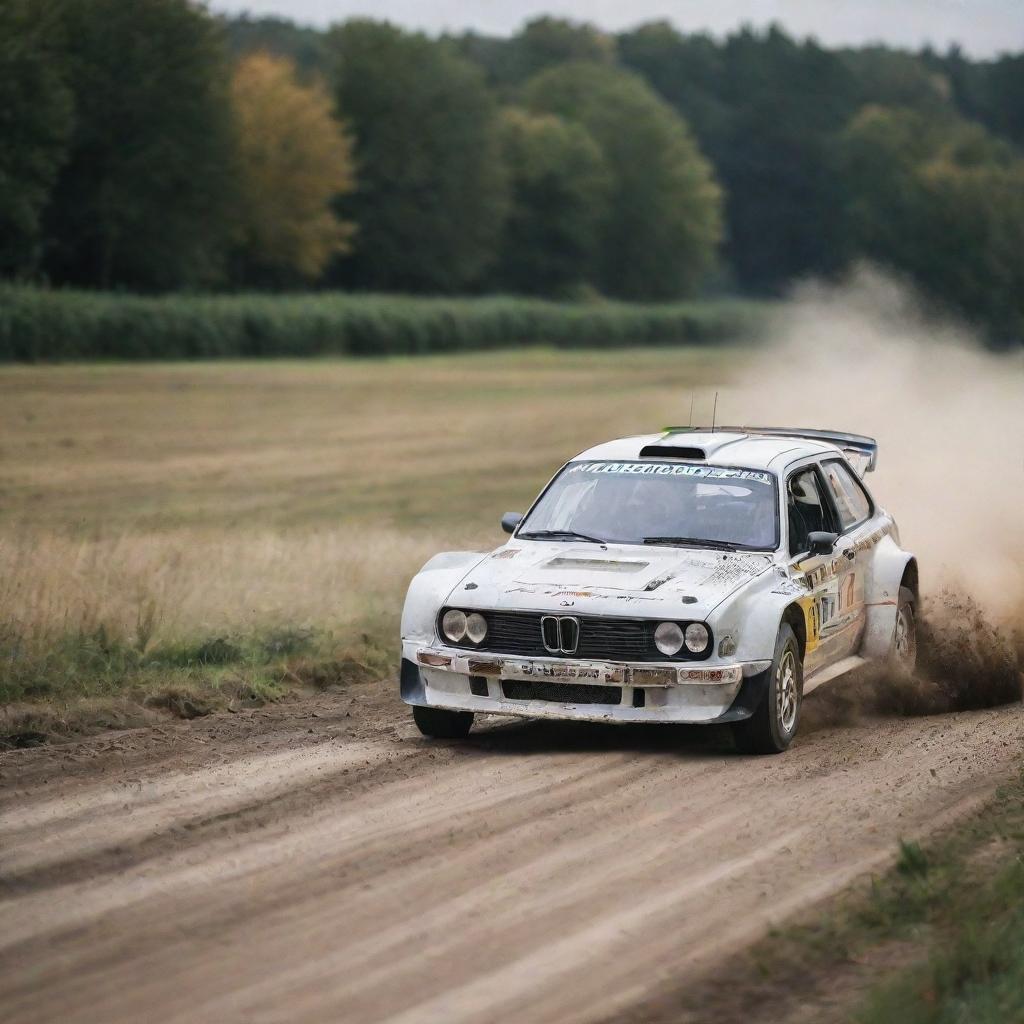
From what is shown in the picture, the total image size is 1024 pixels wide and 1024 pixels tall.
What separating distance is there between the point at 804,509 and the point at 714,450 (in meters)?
0.64

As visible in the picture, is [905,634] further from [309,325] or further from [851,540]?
[309,325]

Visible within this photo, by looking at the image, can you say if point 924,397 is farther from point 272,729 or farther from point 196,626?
point 272,729

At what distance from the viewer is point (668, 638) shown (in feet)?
30.4

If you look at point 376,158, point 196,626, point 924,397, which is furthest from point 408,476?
point 376,158

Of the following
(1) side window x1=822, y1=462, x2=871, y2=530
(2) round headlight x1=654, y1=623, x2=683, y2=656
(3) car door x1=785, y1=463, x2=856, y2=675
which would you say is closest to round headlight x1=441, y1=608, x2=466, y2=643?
(2) round headlight x1=654, y1=623, x2=683, y2=656

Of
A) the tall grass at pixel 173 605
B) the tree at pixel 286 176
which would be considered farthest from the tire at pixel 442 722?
the tree at pixel 286 176

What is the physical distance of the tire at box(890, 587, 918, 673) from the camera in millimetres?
11492

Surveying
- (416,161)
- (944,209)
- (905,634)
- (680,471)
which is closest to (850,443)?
(905,634)

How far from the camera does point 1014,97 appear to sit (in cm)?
15350

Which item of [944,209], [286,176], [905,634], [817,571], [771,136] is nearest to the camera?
[817,571]

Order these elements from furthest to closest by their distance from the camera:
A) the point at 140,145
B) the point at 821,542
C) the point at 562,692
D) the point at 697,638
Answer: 1. the point at 140,145
2. the point at 821,542
3. the point at 562,692
4. the point at 697,638

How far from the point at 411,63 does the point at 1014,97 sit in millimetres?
78206

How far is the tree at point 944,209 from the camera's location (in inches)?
3433

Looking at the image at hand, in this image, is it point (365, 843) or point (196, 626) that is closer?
point (365, 843)
